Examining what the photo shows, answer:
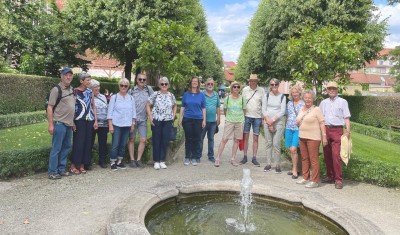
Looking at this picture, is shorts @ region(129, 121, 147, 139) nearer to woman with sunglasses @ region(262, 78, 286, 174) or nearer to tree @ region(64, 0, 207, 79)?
woman with sunglasses @ region(262, 78, 286, 174)

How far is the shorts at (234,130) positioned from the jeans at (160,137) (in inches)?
53.9

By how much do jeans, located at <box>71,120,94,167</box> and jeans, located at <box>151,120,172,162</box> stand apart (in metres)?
1.32

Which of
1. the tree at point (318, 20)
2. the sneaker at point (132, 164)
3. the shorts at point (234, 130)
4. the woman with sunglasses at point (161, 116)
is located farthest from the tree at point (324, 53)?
the sneaker at point (132, 164)

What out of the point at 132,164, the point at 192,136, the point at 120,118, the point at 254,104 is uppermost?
the point at 254,104

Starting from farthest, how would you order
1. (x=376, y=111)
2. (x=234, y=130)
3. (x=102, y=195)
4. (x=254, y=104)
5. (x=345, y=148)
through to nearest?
1. (x=376, y=111)
2. (x=234, y=130)
3. (x=254, y=104)
4. (x=345, y=148)
5. (x=102, y=195)

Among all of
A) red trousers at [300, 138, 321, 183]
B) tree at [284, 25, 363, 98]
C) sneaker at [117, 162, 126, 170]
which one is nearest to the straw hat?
red trousers at [300, 138, 321, 183]

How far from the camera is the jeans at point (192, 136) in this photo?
25.6 ft

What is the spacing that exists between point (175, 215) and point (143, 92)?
312 cm

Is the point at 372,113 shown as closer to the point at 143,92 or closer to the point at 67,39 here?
the point at 143,92

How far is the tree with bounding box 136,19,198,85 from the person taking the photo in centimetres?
1330

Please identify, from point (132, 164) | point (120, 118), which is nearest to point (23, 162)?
point (120, 118)

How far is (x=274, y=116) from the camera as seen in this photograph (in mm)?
7414

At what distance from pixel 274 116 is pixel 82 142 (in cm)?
403

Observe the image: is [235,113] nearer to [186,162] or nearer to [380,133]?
[186,162]
